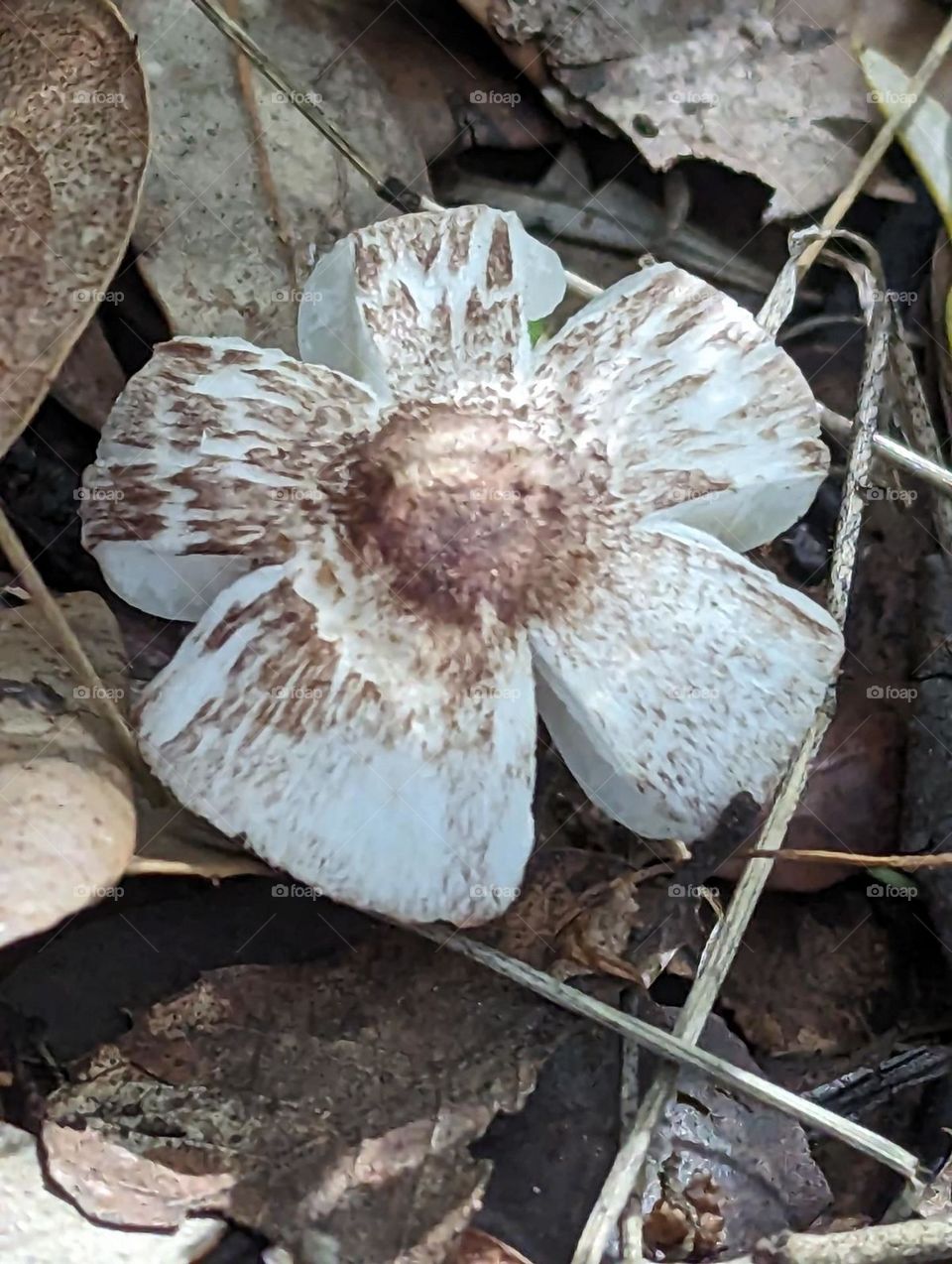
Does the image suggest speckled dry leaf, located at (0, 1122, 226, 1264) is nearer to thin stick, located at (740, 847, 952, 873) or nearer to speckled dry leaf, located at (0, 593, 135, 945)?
speckled dry leaf, located at (0, 593, 135, 945)

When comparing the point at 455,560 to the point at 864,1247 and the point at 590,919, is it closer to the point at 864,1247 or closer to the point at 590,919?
the point at 590,919

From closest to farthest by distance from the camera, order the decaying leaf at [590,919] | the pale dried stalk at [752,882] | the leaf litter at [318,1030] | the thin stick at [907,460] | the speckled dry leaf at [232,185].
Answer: the leaf litter at [318,1030] < the pale dried stalk at [752,882] < the decaying leaf at [590,919] < the speckled dry leaf at [232,185] < the thin stick at [907,460]

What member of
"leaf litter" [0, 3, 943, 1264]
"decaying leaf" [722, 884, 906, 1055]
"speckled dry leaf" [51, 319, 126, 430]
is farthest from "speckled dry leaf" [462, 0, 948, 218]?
"decaying leaf" [722, 884, 906, 1055]

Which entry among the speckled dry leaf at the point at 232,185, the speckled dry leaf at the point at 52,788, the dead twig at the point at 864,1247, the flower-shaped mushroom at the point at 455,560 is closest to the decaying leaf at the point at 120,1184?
the speckled dry leaf at the point at 52,788

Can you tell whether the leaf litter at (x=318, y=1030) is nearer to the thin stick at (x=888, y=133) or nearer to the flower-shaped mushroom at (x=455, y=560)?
the flower-shaped mushroom at (x=455, y=560)

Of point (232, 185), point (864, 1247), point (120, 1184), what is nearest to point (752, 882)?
point (864, 1247)

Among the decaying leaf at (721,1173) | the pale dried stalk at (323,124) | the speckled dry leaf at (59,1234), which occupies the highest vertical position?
the pale dried stalk at (323,124)
